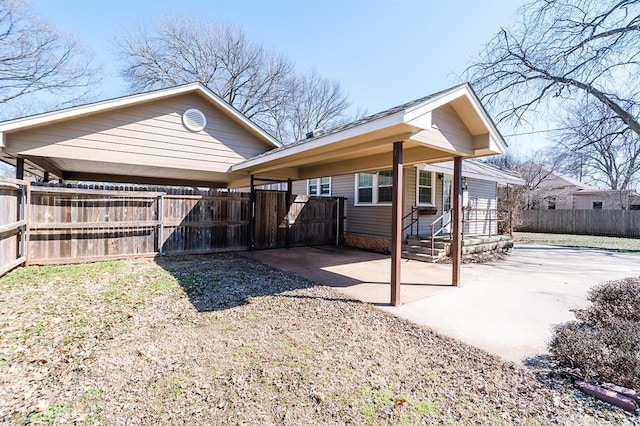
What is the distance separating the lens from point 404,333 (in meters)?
3.68

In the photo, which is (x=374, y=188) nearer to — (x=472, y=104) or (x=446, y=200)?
(x=446, y=200)

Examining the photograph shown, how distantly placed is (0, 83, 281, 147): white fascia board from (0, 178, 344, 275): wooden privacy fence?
1282 mm

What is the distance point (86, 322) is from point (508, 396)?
4659 millimetres

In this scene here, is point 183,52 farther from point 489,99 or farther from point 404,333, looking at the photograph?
point 404,333

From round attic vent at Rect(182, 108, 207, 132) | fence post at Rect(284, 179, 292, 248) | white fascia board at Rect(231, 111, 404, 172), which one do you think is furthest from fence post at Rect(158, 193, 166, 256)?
fence post at Rect(284, 179, 292, 248)

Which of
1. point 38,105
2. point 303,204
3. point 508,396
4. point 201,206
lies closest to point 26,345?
point 508,396

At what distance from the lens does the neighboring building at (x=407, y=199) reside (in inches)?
400

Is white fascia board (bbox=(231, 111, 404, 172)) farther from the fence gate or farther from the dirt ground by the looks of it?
the dirt ground

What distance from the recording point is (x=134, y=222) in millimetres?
7812

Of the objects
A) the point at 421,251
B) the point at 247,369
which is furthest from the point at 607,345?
the point at 421,251

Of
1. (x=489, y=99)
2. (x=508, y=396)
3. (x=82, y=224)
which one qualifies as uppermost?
(x=489, y=99)

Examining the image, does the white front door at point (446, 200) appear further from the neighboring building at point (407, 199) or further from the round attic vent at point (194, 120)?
the round attic vent at point (194, 120)

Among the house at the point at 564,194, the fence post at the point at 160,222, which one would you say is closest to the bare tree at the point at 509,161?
the house at the point at 564,194

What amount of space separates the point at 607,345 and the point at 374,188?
8.20 m
